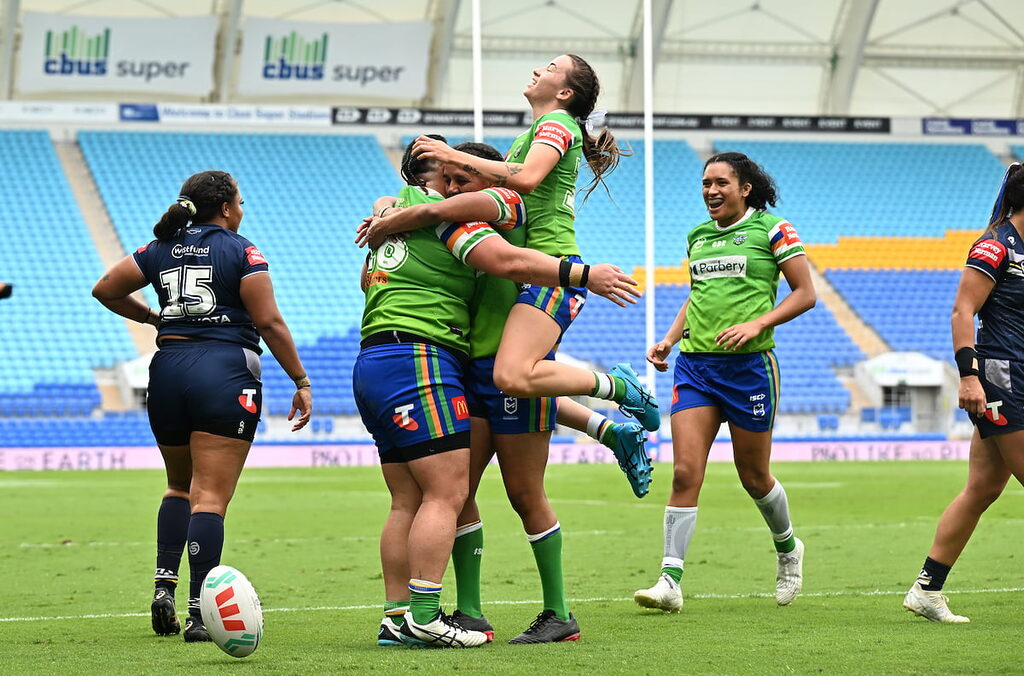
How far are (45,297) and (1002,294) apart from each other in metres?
27.0

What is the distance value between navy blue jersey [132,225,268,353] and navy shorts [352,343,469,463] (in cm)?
82

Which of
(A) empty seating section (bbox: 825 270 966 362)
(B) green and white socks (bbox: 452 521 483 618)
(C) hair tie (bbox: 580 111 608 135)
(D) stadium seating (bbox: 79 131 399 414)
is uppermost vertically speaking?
(D) stadium seating (bbox: 79 131 399 414)

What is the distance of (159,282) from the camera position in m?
5.85

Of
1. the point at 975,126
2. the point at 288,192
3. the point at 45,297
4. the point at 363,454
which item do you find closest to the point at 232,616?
the point at 363,454

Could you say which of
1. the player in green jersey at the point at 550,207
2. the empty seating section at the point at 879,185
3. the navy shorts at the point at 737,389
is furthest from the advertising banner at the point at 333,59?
the player in green jersey at the point at 550,207

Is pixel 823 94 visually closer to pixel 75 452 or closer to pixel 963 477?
pixel 963 477

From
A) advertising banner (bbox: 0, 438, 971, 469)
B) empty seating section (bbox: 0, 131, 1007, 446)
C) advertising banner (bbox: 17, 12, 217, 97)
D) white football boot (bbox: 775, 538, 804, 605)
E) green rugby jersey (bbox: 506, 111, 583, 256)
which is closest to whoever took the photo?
green rugby jersey (bbox: 506, 111, 583, 256)

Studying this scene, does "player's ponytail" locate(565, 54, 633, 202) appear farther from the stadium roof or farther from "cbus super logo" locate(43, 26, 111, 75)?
"cbus super logo" locate(43, 26, 111, 75)

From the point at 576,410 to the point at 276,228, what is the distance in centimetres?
2787

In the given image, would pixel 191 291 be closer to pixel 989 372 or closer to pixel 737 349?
pixel 737 349

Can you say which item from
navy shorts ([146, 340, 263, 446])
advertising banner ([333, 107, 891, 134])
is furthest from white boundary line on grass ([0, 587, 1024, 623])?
advertising banner ([333, 107, 891, 134])

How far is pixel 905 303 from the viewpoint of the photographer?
109 feet

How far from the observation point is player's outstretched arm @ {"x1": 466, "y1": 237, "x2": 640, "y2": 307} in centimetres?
517

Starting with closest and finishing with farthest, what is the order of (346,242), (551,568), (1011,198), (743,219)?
(551,568) < (1011,198) < (743,219) < (346,242)
